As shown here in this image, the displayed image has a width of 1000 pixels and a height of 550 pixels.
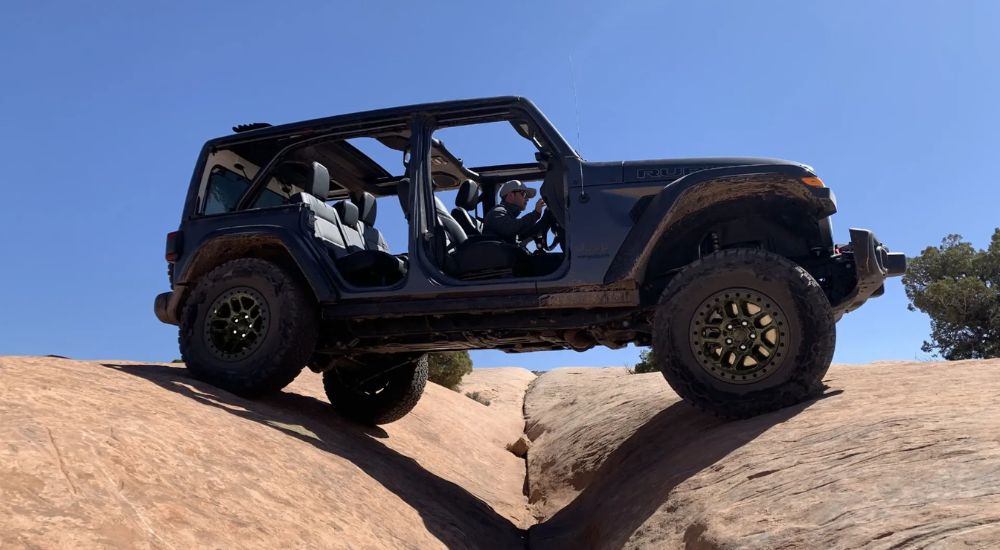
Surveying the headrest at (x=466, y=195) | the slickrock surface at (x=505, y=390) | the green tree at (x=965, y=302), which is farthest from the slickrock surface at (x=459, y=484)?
the green tree at (x=965, y=302)

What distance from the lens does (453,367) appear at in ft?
65.5

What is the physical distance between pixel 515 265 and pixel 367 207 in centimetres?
210

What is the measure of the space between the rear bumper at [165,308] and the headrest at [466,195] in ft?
7.89

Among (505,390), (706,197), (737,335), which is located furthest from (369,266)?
(505,390)

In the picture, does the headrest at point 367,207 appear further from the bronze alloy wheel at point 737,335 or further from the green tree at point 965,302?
the green tree at point 965,302

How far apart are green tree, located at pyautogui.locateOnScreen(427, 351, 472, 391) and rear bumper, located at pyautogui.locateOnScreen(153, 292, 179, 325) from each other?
1314cm

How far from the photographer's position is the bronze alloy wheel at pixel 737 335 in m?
4.59

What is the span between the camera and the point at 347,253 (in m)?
6.28

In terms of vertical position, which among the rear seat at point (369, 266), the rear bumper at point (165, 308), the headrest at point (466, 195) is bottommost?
the rear bumper at point (165, 308)

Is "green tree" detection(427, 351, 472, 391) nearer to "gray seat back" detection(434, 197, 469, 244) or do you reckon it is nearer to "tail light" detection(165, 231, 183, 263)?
"tail light" detection(165, 231, 183, 263)

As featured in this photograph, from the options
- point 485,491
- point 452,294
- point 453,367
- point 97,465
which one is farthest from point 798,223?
point 453,367

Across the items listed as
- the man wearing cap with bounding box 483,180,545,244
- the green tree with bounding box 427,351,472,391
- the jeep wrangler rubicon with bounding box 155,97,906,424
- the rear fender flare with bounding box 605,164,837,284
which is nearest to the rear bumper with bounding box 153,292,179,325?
the jeep wrangler rubicon with bounding box 155,97,906,424

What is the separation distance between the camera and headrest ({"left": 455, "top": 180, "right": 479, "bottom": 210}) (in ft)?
21.3

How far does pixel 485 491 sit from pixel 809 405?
3.22 m
